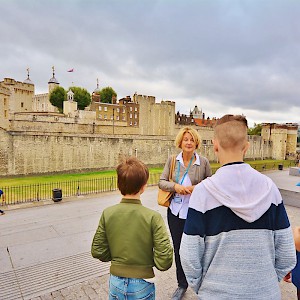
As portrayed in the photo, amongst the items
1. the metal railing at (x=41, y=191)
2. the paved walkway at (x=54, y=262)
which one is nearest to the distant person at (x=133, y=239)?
the paved walkway at (x=54, y=262)

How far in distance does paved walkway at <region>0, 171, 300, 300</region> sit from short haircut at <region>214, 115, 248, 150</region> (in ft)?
9.87

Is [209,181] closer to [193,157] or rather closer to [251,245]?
[251,245]

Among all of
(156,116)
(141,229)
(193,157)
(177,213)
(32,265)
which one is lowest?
(32,265)

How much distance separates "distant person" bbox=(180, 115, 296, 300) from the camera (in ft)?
5.54

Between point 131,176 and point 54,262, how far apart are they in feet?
12.5

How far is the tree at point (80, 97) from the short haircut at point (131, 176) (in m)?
58.1

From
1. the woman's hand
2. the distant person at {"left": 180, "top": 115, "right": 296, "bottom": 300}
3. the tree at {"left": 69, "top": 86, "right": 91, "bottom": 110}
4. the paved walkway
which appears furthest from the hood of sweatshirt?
the tree at {"left": 69, "top": 86, "right": 91, "bottom": 110}

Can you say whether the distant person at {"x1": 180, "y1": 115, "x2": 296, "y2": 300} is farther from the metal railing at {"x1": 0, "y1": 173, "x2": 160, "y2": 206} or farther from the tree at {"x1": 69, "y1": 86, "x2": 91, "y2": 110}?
the tree at {"x1": 69, "y1": 86, "x2": 91, "y2": 110}

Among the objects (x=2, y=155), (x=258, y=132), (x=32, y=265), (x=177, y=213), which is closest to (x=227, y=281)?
(x=177, y=213)

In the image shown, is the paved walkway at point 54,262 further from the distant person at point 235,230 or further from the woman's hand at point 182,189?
the distant person at point 235,230

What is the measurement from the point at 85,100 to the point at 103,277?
57.2 meters

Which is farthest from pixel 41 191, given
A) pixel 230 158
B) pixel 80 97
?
pixel 80 97

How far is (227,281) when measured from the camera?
1.73 metres

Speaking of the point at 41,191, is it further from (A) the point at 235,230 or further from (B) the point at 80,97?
(B) the point at 80,97
